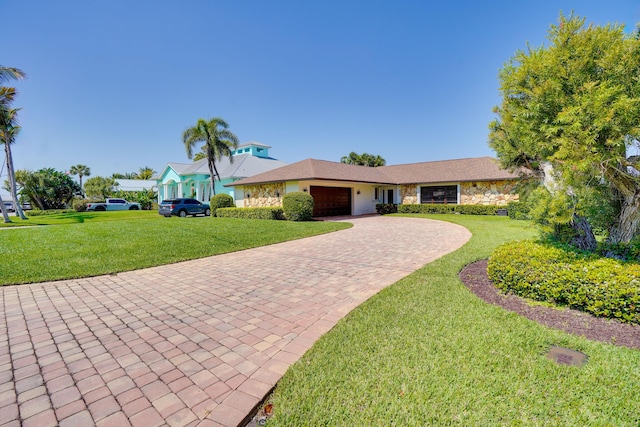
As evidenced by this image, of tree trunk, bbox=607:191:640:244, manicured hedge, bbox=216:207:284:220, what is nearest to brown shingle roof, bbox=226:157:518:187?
manicured hedge, bbox=216:207:284:220

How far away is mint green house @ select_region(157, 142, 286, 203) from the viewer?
2989 cm

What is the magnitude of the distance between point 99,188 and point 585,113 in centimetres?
5464

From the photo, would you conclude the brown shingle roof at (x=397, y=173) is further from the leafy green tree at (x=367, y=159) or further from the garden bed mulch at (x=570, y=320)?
the garden bed mulch at (x=570, y=320)

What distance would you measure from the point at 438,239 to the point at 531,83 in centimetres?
709

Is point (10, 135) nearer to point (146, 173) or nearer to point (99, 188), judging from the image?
point (99, 188)

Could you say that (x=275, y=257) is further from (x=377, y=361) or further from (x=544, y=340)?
(x=544, y=340)

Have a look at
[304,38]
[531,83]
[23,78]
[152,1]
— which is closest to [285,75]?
[304,38]

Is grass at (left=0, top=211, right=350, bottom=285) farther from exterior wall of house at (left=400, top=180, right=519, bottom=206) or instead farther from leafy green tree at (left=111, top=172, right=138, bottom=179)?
leafy green tree at (left=111, top=172, right=138, bottom=179)

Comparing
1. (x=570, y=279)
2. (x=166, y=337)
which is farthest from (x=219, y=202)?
(x=570, y=279)

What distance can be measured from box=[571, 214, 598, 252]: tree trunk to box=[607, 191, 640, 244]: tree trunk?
0.82ft

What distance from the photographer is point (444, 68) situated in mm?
14883

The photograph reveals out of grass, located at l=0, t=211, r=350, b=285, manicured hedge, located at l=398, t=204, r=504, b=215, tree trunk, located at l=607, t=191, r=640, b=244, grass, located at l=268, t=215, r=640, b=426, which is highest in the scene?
tree trunk, located at l=607, t=191, r=640, b=244

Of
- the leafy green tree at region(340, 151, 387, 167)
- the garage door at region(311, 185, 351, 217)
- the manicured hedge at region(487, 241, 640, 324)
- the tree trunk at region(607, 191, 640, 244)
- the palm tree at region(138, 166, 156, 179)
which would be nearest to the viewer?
the manicured hedge at region(487, 241, 640, 324)

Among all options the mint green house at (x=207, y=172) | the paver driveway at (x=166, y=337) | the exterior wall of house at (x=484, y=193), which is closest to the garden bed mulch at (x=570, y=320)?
the paver driveway at (x=166, y=337)
